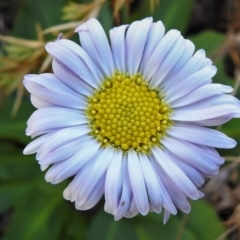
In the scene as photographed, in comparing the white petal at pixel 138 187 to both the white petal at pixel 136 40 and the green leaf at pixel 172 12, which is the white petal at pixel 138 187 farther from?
the green leaf at pixel 172 12

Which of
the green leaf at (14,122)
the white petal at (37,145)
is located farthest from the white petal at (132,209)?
the green leaf at (14,122)

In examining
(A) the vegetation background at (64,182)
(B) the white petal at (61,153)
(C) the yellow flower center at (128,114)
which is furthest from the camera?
(A) the vegetation background at (64,182)

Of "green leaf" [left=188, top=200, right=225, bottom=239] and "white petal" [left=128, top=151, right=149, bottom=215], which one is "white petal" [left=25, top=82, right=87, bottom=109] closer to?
"white petal" [left=128, top=151, right=149, bottom=215]

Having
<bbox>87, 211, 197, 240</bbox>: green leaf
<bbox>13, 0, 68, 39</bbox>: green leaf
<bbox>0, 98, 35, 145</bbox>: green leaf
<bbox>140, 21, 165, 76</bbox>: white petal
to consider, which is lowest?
<bbox>87, 211, 197, 240</bbox>: green leaf

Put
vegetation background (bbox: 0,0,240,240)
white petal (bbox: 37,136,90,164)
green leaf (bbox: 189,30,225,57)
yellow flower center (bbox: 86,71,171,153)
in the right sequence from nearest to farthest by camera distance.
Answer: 1. white petal (bbox: 37,136,90,164)
2. yellow flower center (bbox: 86,71,171,153)
3. vegetation background (bbox: 0,0,240,240)
4. green leaf (bbox: 189,30,225,57)

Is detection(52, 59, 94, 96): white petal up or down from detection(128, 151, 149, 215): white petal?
up

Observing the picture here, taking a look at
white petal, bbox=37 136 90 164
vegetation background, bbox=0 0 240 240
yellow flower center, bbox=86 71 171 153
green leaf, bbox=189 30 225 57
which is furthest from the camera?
green leaf, bbox=189 30 225 57

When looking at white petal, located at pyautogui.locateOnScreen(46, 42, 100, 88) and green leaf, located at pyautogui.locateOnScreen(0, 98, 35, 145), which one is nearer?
white petal, located at pyautogui.locateOnScreen(46, 42, 100, 88)

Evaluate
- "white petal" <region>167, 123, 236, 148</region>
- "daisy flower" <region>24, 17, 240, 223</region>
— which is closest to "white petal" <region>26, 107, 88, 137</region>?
"daisy flower" <region>24, 17, 240, 223</region>

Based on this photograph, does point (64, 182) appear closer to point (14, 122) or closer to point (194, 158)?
point (14, 122)
